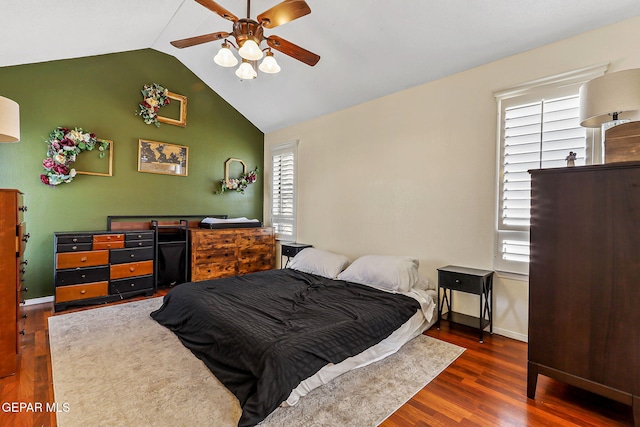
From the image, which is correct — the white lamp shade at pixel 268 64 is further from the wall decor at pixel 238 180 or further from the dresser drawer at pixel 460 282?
the wall decor at pixel 238 180

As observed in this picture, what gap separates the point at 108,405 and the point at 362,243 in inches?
122

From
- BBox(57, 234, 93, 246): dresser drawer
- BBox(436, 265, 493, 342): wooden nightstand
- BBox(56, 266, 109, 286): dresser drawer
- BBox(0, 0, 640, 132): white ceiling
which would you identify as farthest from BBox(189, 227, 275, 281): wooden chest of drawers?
BBox(436, 265, 493, 342): wooden nightstand

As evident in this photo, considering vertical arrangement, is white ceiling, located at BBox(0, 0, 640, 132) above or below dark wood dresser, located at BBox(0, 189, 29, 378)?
above

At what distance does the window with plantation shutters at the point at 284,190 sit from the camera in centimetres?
522

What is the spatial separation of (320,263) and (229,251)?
1.64m

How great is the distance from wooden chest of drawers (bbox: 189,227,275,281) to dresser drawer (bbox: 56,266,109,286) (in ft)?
3.49

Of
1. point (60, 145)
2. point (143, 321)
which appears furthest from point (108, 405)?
point (60, 145)

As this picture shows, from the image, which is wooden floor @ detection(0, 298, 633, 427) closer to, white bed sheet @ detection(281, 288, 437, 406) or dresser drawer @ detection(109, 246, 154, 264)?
white bed sheet @ detection(281, 288, 437, 406)


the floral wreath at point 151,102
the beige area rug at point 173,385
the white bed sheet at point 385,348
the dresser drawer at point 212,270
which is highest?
the floral wreath at point 151,102

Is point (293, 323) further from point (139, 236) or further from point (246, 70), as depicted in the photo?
point (139, 236)

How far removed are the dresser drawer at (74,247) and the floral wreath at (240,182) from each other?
209cm

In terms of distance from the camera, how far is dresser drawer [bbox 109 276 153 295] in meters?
3.80

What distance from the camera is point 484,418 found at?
176 centimetres

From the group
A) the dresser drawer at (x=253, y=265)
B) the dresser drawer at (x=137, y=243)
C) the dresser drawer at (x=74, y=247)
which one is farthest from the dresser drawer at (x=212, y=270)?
the dresser drawer at (x=74, y=247)
